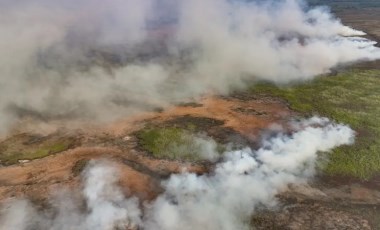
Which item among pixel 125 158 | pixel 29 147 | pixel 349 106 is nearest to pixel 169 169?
pixel 125 158

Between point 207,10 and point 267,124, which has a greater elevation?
point 207,10

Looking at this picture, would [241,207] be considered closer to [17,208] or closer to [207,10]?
[17,208]

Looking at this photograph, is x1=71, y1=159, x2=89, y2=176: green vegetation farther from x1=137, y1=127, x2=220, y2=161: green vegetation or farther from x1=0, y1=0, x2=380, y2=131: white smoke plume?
x1=0, y1=0, x2=380, y2=131: white smoke plume

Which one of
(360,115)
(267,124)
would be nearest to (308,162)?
(267,124)

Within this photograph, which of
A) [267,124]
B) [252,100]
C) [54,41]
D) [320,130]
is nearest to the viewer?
[320,130]

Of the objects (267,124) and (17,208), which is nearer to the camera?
(17,208)

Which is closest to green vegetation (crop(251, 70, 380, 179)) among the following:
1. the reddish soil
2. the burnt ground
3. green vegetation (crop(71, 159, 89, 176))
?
the burnt ground

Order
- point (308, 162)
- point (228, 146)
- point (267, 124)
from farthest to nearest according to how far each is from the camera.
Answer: point (267, 124) → point (228, 146) → point (308, 162)

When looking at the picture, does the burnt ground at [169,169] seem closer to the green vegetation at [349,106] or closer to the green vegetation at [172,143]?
the green vegetation at [172,143]
